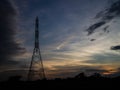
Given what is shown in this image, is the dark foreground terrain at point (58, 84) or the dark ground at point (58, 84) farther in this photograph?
the dark foreground terrain at point (58, 84)

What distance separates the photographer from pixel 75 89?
164 feet

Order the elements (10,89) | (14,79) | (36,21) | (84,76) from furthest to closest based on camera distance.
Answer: (84,76), (14,79), (36,21), (10,89)

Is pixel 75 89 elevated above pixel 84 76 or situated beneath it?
situated beneath

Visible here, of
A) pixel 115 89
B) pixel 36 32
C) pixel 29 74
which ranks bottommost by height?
pixel 115 89

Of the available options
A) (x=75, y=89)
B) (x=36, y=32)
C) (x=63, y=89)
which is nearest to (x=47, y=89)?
(x=63, y=89)

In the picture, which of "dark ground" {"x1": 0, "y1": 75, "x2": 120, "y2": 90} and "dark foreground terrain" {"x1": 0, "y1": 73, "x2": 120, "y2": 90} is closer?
"dark ground" {"x1": 0, "y1": 75, "x2": 120, "y2": 90}

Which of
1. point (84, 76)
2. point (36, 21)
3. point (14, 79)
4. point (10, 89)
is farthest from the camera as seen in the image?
point (84, 76)

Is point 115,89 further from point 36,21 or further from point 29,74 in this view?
point 36,21

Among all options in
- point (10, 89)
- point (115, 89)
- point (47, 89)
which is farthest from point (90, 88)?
point (10, 89)

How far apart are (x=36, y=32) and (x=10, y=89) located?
56.6 feet

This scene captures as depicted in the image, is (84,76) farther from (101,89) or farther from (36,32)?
(36,32)

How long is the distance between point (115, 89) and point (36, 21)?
1132 inches

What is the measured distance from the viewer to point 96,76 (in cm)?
7688

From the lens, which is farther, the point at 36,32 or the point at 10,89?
the point at 36,32
